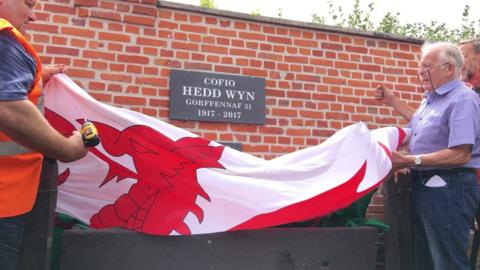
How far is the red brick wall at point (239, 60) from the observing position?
3818 mm

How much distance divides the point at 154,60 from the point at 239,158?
1.56 metres

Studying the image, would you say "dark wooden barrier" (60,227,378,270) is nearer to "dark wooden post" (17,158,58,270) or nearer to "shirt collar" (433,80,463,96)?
"dark wooden post" (17,158,58,270)

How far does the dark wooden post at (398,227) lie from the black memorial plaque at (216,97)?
5.11 feet

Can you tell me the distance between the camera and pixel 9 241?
6.39 ft

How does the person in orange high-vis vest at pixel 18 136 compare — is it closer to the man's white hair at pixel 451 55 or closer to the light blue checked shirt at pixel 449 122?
the light blue checked shirt at pixel 449 122

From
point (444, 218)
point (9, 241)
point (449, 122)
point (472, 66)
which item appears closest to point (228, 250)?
point (9, 241)

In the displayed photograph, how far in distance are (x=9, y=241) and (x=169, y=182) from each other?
916 millimetres

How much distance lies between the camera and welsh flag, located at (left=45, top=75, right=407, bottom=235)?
2.65m

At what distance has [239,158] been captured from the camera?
2.80 m

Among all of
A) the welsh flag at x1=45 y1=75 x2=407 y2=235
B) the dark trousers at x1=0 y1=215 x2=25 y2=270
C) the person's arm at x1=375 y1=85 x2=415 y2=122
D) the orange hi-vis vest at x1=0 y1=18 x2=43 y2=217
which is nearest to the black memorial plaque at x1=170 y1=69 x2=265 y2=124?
the person's arm at x1=375 y1=85 x2=415 y2=122

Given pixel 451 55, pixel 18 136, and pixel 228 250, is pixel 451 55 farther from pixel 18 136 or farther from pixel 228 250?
pixel 18 136

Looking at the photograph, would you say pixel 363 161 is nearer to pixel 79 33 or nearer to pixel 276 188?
pixel 276 188

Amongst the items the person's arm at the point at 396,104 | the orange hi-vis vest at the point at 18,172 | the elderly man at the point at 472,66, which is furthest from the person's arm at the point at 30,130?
the elderly man at the point at 472,66

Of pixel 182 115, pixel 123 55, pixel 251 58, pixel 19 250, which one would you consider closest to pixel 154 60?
pixel 123 55
